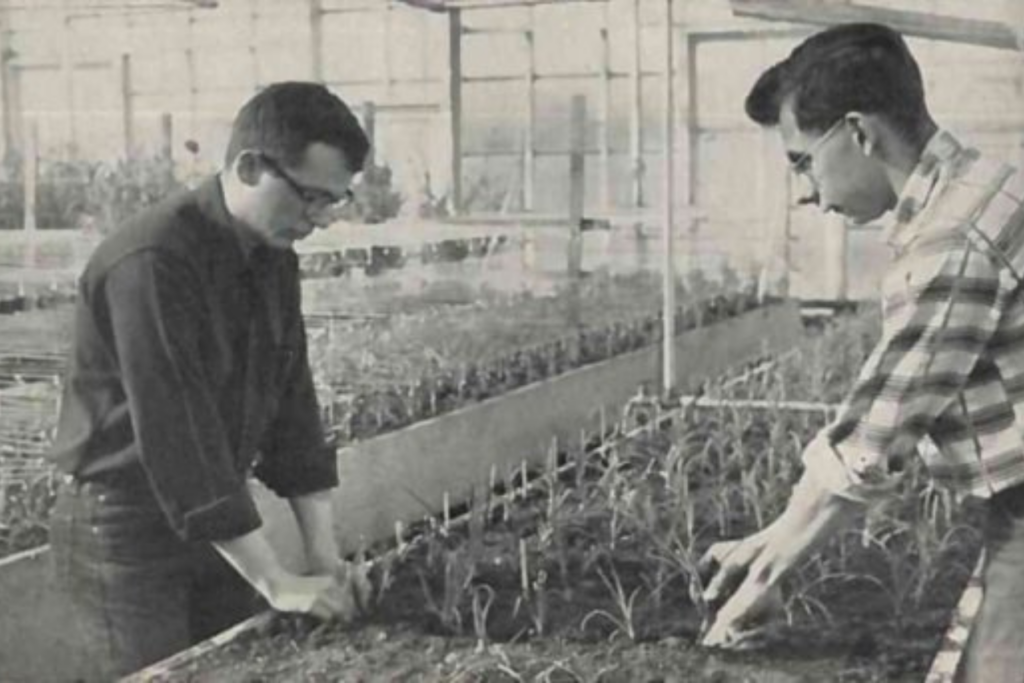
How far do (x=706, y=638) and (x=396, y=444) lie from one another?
65 cm

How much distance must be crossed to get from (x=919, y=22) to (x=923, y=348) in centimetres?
56

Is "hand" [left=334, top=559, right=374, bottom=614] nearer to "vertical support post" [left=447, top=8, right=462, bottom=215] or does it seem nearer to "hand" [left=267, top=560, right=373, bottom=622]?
"hand" [left=267, top=560, right=373, bottom=622]

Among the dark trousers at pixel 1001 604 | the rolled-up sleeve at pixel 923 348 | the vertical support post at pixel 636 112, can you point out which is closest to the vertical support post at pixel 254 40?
the vertical support post at pixel 636 112

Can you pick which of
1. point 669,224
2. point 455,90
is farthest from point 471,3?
point 669,224

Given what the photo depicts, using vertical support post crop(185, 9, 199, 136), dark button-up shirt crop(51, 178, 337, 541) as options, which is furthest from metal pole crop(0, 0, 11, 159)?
dark button-up shirt crop(51, 178, 337, 541)

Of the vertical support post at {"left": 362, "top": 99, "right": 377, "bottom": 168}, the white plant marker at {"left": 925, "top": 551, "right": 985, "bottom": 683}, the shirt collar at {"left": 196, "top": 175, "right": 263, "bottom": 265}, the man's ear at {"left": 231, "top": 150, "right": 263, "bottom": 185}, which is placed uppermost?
the vertical support post at {"left": 362, "top": 99, "right": 377, "bottom": 168}

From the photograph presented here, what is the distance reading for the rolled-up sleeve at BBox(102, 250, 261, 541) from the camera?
2.20m

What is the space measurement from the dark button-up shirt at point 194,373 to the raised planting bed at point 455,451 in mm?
122

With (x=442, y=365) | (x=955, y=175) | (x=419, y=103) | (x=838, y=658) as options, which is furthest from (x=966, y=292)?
(x=442, y=365)

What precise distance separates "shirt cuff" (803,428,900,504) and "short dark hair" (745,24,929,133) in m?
0.38

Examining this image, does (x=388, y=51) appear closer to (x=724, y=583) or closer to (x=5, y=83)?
(x=5, y=83)

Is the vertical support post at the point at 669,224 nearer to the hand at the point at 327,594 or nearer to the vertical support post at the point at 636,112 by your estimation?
the vertical support post at the point at 636,112

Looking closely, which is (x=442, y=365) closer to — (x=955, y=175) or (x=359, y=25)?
(x=359, y=25)

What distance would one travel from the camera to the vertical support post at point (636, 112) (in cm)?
233
